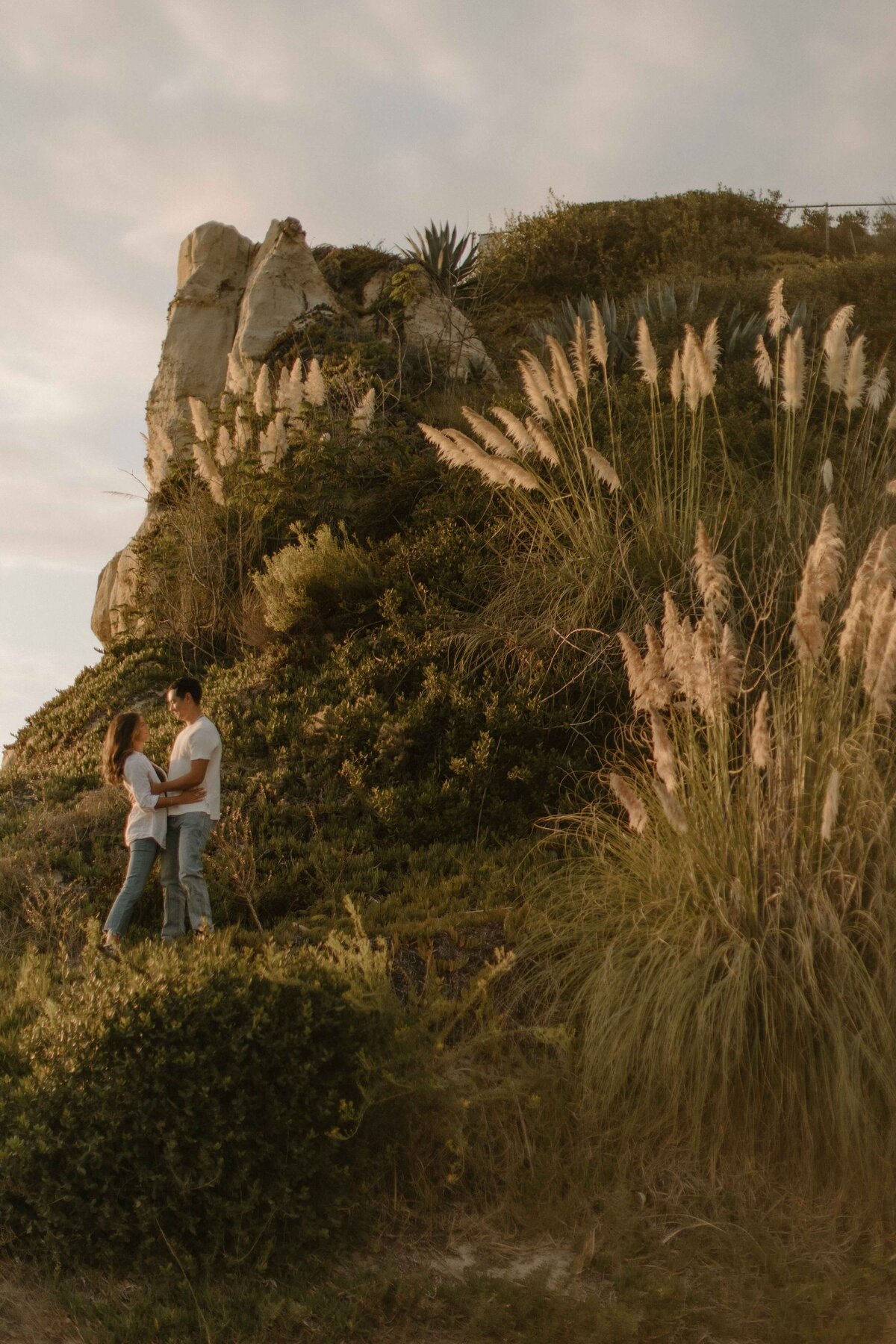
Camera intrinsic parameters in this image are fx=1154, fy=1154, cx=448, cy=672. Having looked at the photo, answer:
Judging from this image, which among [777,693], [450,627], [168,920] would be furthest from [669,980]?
[450,627]

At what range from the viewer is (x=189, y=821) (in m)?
6.90

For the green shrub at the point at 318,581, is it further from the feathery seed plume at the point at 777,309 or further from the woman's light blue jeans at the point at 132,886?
the feathery seed plume at the point at 777,309

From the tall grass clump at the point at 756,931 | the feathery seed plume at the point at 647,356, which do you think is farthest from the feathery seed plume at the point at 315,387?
the tall grass clump at the point at 756,931

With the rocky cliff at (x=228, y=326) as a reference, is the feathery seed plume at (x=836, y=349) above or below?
below

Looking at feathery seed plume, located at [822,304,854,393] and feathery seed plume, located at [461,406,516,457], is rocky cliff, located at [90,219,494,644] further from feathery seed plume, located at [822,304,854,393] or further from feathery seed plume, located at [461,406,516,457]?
feathery seed plume, located at [822,304,854,393]

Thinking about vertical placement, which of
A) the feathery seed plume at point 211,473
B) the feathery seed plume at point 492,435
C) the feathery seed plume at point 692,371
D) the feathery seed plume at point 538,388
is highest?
the feathery seed plume at point 211,473

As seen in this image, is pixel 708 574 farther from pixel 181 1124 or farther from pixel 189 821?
pixel 189 821

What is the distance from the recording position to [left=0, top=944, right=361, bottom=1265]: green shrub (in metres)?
4.11

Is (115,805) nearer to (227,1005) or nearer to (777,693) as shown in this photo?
(227,1005)

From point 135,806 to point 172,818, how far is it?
0.82 ft

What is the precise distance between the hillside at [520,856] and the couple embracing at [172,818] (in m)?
0.26

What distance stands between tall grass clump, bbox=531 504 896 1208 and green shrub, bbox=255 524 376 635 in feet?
15.2

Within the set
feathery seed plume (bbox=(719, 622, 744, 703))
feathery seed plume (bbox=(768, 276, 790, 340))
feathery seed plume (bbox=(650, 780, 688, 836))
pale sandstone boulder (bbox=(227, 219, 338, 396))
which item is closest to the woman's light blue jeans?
feathery seed plume (bbox=(650, 780, 688, 836))

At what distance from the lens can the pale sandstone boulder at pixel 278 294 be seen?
49.4 ft
